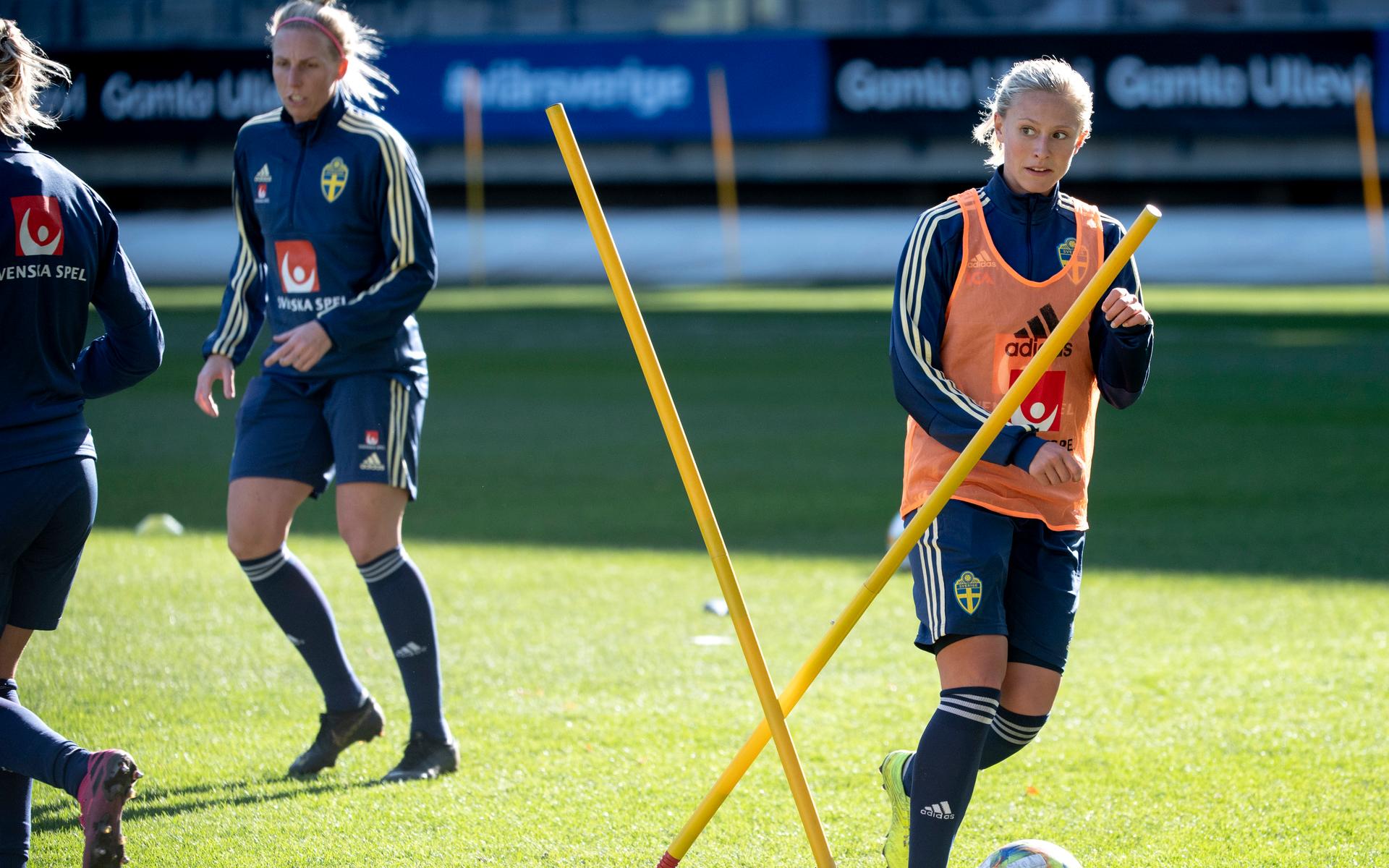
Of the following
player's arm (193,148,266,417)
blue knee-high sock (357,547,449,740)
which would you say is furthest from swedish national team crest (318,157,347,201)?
blue knee-high sock (357,547,449,740)

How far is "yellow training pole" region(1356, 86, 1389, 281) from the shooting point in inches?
947

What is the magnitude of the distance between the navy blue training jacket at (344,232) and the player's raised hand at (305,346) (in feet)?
0.20

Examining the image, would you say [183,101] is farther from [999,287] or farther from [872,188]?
[999,287]

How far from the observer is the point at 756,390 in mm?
13133

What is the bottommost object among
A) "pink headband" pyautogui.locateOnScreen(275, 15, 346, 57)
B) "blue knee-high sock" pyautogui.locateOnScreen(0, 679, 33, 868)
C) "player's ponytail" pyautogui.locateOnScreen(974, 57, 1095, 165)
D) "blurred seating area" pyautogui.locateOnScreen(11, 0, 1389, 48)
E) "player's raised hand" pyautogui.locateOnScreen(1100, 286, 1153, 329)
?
"blue knee-high sock" pyautogui.locateOnScreen(0, 679, 33, 868)

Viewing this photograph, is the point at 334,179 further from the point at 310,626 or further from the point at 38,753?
the point at 38,753

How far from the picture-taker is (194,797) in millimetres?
4355

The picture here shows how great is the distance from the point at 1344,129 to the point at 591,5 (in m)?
12.8

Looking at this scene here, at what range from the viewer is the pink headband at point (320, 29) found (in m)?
4.53

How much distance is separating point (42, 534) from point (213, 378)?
3.82 feet

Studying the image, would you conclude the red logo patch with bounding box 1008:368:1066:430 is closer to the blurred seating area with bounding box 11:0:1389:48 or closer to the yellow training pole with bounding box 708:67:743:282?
the yellow training pole with bounding box 708:67:743:282

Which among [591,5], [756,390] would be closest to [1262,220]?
[591,5]

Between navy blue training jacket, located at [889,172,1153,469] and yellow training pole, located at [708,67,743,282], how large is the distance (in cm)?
2253

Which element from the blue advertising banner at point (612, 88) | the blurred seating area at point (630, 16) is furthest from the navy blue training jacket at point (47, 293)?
the blurred seating area at point (630, 16)
